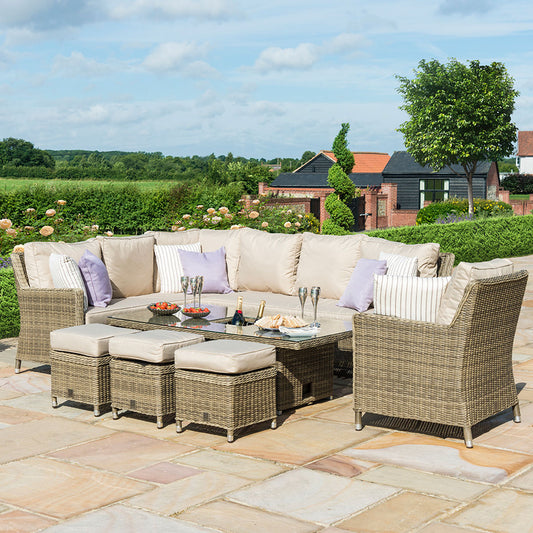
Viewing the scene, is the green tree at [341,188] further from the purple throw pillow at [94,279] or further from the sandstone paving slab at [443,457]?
the sandstone paving slab at [443,457]

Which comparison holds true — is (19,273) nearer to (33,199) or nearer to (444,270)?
(444,270)

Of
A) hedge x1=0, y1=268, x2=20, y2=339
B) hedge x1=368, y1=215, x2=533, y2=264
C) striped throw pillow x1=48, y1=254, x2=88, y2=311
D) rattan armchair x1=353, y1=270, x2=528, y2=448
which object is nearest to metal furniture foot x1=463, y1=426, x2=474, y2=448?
rattan armchair x1=353, y1=270, x2=528, y2=448

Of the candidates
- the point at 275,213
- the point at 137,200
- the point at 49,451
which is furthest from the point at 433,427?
the point at 137,200

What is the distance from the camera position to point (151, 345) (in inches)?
192

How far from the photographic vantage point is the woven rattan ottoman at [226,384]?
4.60m

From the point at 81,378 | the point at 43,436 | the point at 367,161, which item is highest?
the point at 367,161

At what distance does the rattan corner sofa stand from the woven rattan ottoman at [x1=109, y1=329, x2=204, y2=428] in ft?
3.90

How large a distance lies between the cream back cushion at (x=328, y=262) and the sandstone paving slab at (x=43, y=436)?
2.64 metres

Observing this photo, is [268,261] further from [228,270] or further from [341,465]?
[341,465]

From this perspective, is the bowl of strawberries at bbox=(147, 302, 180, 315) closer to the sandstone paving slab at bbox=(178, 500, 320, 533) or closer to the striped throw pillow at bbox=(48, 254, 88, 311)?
the striped throw pillow at bbox=(48, 254, 88, 311)

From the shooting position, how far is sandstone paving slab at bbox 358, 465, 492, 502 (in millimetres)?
3766

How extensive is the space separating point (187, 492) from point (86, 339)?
172 cm

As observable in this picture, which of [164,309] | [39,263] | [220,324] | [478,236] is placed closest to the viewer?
[220,324]

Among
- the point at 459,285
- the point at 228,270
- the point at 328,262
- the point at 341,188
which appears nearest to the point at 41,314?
the point at 228,270
